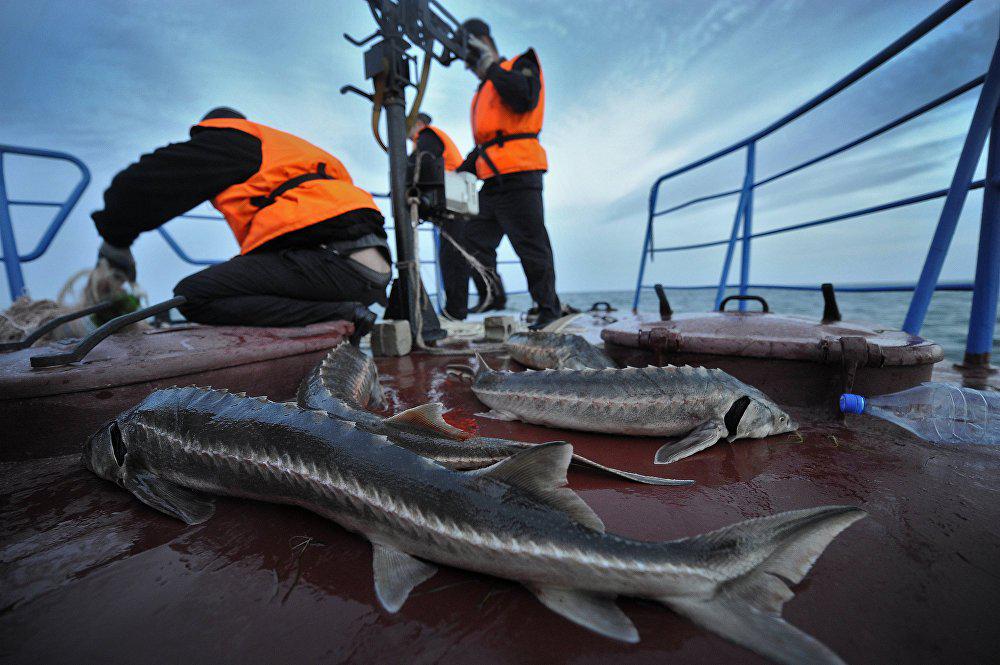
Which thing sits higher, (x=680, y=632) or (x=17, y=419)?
(x=17, y=419)

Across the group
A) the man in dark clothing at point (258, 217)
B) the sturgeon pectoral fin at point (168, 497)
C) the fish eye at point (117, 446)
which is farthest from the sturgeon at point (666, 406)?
the man in dark clothing at point (258, 217)

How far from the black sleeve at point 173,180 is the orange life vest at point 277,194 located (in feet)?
0.21

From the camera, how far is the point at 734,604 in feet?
2.15

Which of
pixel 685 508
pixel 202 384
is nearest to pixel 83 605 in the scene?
pixel 202 384

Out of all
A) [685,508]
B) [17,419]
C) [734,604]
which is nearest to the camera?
[734,604]

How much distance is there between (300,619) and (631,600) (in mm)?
570

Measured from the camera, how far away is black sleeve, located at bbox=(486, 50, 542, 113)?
370cm

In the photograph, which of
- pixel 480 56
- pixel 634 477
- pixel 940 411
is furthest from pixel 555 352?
pixel 480 56

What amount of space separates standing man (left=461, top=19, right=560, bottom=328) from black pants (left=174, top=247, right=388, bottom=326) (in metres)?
1.46

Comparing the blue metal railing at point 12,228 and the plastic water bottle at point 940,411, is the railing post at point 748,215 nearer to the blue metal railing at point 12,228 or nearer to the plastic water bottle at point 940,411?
the plastic water bottle at point 940,411

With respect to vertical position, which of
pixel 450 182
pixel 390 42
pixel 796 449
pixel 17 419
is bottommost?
pixel 796 449

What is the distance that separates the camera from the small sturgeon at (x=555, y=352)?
2.16 meters

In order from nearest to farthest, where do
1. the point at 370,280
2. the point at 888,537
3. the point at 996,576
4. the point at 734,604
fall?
the point at 734,604 → the point at 996,576 → the point at 888,537 → the point at 370,280

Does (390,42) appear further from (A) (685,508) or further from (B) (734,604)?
(B) (734,604)
